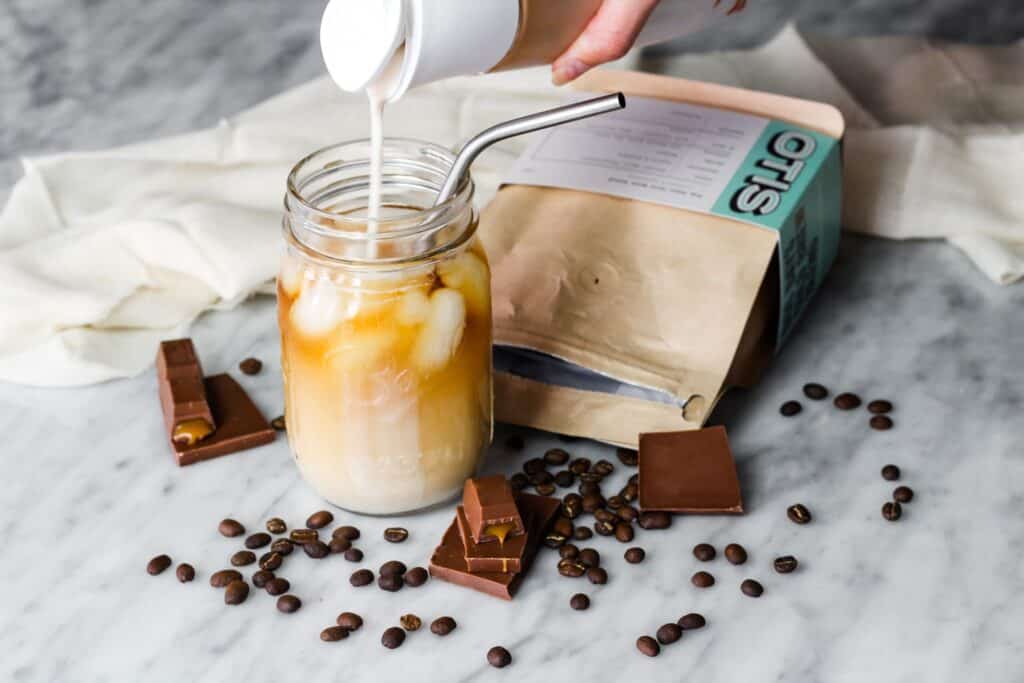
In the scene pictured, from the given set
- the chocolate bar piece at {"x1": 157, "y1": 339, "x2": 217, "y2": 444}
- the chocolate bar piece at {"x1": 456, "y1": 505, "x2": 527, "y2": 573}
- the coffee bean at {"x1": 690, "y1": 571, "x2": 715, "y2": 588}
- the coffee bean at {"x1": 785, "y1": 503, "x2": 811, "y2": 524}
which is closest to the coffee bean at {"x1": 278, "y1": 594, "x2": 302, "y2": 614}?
the chocolate bar piece at {"x1": 456, "y1": 505, "x2": 527, "y2": 573}

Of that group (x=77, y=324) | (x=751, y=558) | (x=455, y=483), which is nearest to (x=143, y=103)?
(x=77, y=324)

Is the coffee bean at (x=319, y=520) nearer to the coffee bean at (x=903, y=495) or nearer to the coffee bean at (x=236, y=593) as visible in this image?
the coffee bean at (x=236, y=593)

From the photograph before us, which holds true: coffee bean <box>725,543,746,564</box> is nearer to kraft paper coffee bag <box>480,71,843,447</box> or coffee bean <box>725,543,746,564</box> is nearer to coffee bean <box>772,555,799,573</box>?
coffee bean <box>772,555,799,573</box>

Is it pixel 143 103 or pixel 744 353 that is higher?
pixel 744 353

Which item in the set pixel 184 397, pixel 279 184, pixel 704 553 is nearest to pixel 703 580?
pixel 704 553

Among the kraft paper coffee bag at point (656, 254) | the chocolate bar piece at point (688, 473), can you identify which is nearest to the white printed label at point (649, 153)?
the kraft paper coffee bag at point (656, 254)

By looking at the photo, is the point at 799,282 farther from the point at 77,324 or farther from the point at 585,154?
the point at 77,324
